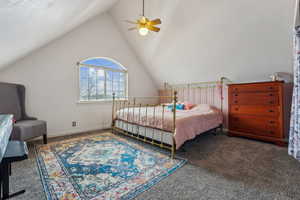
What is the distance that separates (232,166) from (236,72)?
8.18 ft

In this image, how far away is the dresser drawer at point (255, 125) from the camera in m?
2.78

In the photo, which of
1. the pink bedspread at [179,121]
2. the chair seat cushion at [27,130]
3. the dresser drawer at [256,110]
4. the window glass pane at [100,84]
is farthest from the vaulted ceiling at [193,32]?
the pink bedspread at [179,121]

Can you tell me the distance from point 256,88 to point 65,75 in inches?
176

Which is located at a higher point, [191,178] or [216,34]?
[216,34]

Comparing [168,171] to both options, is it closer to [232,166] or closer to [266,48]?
[232,166]

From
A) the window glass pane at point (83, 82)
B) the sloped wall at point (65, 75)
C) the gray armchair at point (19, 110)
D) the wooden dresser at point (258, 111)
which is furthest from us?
the window glass pane at point (83, 82)

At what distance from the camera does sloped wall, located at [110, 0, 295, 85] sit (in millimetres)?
2428

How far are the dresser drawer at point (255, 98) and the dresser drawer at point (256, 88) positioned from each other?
78mm

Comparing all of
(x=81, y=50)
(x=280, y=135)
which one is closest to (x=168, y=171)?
(x=280, y=135)

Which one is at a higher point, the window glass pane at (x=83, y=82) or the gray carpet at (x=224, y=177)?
the window glass pane at (x=83, y=82)

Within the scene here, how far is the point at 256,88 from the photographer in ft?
9.77

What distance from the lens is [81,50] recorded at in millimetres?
3555

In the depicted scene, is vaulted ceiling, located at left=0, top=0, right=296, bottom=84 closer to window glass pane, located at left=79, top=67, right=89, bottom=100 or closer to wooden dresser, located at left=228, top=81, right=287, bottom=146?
wooden dresser, located at left=228, top=81, right=287, bottom=146

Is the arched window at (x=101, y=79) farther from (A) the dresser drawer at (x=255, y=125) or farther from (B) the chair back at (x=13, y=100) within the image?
(A) the dresser drawer at (x=255, y=125)
